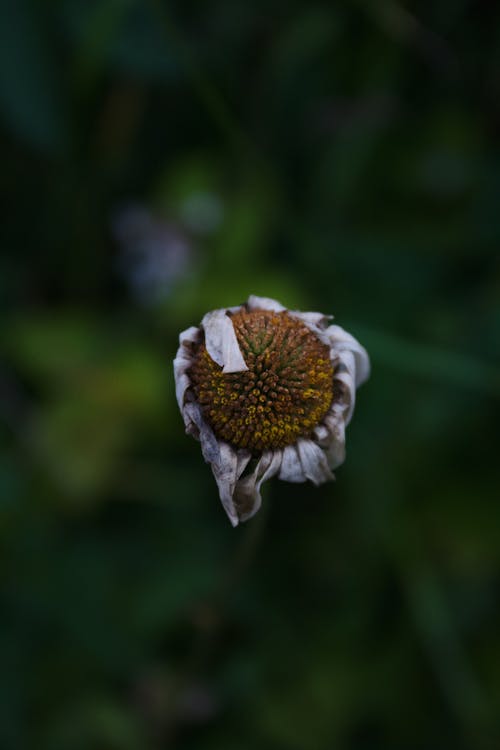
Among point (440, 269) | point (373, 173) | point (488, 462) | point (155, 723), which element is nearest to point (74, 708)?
point (155, 723)

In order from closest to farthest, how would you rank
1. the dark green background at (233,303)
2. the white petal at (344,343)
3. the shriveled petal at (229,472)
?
the shriveled petal at (229,472), the white petal at (344,343), the dark green background at (233,303)

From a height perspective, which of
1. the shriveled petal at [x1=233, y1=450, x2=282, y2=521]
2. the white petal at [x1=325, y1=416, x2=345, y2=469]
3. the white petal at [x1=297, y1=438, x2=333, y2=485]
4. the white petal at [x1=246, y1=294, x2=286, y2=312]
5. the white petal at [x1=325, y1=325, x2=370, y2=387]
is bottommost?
the shriveled petal at [x1=233, y1=450, x2=282, y2=521]

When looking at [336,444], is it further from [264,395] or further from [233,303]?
[233,303]

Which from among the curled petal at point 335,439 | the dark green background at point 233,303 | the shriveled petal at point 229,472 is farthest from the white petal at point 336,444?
the dark green background at point 233,303

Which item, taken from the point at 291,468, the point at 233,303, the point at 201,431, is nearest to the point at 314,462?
the point at 291,468

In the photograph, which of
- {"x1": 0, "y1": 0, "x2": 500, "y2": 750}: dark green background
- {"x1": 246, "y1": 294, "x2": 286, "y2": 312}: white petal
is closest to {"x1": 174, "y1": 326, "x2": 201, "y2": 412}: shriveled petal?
{"x1": 246, "y1": 294, "x2": 286, "y2": 312}: white petal

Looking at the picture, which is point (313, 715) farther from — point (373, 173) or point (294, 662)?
point (373, 173)

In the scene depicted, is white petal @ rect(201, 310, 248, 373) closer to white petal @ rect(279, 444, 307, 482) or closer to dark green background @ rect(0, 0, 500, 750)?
white petal @ rect(279, 444, 307, 482)

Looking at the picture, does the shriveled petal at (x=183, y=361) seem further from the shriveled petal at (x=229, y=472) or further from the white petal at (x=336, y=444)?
the white petal at (x=336, y=444)
